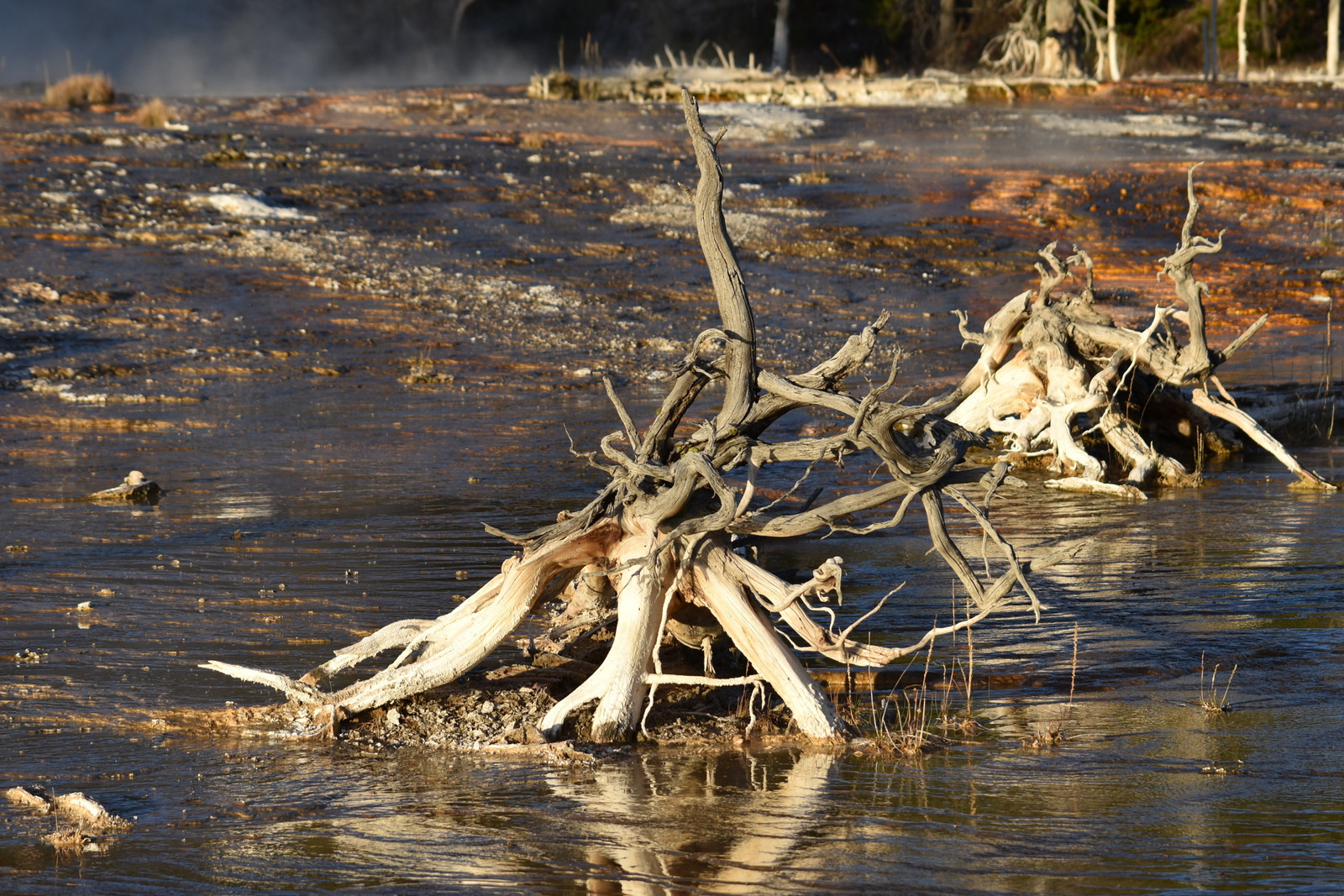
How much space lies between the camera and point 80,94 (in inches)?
985

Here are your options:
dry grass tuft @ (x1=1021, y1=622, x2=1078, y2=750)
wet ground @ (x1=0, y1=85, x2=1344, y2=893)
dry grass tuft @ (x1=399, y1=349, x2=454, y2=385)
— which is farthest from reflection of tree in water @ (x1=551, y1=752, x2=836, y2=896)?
dry grass tuft @ (x1=399, y1=349, x2=454, y2=385)

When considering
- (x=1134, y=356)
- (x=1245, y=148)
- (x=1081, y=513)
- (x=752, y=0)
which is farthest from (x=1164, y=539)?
(x=752, y=0)

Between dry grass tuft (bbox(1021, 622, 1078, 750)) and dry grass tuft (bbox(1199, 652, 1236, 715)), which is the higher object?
dry grass tuft (bbox(1199, 652, 1236, 715))

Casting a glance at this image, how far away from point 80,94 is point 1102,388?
2088 centimetres

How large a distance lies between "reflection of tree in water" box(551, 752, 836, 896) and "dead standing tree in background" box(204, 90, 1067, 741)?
251 mm

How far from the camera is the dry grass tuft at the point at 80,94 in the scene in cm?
2455

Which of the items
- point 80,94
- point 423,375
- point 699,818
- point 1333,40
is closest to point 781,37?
point 1333,40

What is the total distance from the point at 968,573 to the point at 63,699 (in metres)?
3.27

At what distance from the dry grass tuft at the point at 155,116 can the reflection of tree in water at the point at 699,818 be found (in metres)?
19.9

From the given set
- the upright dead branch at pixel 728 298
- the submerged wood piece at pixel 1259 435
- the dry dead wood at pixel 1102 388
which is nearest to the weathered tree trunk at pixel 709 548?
the upright dead branch at pixel 728 298

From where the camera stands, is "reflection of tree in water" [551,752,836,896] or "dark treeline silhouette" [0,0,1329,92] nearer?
"reflection of tree in water" [551,752,836,896]

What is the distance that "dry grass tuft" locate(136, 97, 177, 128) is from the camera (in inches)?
885

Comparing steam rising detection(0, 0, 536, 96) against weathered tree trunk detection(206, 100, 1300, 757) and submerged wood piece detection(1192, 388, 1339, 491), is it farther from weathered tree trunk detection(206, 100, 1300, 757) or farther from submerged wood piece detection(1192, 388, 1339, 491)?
weathered tree trunk detection(206, 100, 1300, 757)

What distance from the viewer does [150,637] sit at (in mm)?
6090
